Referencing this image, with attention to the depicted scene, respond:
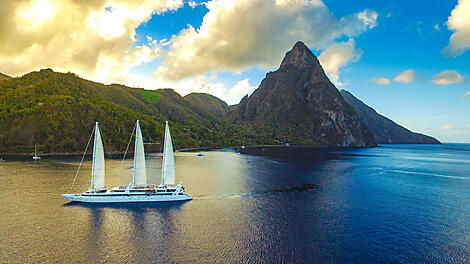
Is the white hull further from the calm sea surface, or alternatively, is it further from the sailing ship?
the calm sea surface

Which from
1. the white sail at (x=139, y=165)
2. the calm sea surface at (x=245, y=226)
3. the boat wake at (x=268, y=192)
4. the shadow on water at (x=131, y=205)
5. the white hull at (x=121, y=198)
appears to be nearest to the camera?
the calm sea surface at (x=245, y=226)

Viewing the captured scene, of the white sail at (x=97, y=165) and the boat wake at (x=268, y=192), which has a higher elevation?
the white sail at (x=97, y=165)

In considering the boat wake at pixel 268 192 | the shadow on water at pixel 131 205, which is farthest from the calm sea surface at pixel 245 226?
the shadow on water at pixel 131 205

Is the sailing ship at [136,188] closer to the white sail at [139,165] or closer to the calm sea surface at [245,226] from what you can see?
the white sail at [139,165]

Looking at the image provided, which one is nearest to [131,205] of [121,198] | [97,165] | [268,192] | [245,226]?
[121,198]

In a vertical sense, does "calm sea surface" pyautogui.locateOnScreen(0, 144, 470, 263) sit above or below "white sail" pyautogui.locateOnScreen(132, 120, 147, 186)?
below

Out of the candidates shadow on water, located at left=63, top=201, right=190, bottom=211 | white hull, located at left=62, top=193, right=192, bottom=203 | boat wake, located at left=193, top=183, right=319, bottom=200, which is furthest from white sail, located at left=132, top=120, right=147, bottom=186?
boat wake, located at left=193, top=183, right=319, bottom=200
